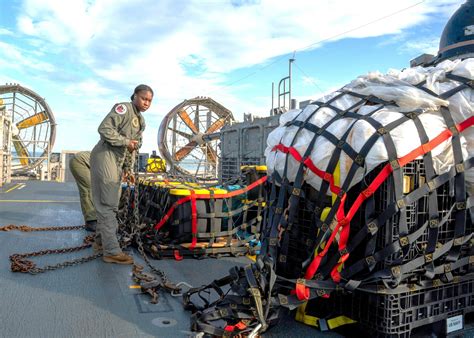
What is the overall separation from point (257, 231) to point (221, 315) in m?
2.80

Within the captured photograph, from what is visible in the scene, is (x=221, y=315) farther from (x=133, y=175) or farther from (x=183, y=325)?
(x=133, y=175)

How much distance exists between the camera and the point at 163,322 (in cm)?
252

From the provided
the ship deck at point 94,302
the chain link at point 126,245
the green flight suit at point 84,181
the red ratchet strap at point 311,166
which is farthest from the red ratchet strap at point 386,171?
the green flight suit at point 84,181

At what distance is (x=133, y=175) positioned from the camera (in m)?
4.34

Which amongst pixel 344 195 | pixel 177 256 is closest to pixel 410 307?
pixel 344 195

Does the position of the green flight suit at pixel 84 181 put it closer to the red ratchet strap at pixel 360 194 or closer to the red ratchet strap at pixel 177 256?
the red ratchet strap at pixel 177 256

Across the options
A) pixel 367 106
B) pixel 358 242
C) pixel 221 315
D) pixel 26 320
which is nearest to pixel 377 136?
pixel 367 106

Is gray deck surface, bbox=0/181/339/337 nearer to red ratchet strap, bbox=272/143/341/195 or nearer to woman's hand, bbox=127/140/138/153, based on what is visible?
red ratchet strap, bbox=272/143/341/195

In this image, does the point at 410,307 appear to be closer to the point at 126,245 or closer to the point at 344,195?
the point at 344,195

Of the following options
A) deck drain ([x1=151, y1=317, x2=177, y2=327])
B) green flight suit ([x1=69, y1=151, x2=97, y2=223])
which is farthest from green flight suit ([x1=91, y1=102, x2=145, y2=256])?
deck drain ([x1=151, y1=317, x2=177, y2=327])

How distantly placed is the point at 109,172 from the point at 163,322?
2017 millimetres

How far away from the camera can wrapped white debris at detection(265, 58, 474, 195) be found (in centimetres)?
226

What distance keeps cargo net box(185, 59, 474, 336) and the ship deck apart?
0.32m

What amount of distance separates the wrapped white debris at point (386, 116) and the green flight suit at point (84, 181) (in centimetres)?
365
